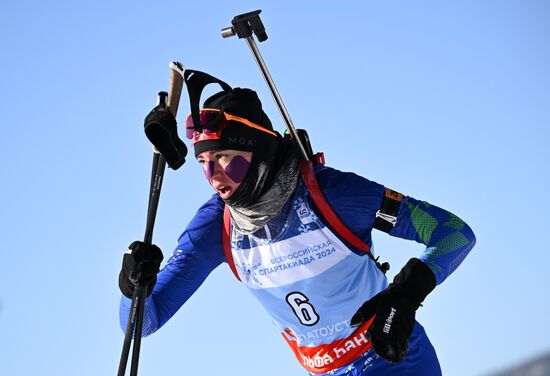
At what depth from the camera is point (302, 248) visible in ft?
16.7

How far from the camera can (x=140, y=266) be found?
4816 mm

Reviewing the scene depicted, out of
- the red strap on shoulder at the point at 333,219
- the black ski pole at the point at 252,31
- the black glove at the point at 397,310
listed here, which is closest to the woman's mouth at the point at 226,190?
the red strap on shoulder at the point at 333,219

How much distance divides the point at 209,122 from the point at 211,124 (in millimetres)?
21

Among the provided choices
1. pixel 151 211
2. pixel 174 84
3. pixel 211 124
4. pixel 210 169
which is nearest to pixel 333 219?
pixel 210 169

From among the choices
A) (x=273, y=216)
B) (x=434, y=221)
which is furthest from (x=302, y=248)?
(x=434, y=221)

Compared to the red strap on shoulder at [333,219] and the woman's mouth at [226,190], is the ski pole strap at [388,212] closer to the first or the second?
the red strap on shoulder at [333,219]

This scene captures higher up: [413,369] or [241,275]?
[241,275]

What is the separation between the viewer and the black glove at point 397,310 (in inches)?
162

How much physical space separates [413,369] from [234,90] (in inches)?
76.8

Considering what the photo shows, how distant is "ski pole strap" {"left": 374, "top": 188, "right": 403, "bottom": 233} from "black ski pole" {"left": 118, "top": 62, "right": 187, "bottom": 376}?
3.78ft

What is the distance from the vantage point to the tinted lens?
203 inches

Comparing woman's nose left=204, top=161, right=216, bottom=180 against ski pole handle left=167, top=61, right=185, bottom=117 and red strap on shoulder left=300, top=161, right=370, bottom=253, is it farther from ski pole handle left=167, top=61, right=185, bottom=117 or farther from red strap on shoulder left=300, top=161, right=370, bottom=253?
red strap on shoulder left=300, top=161, right=370, bottom=253

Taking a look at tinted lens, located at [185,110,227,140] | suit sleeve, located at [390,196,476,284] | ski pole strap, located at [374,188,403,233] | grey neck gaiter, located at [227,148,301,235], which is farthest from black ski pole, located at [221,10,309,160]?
suit sleeve, located at [390,196,476,284]

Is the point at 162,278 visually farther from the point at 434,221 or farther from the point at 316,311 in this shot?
the point at 434,221
